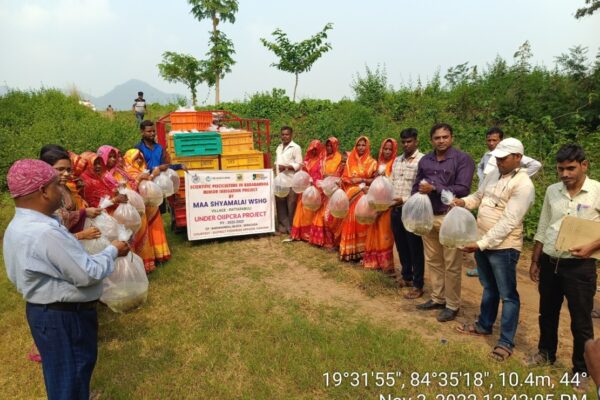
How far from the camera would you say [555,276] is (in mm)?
3105

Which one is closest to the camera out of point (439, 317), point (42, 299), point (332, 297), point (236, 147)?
point (42, 299)

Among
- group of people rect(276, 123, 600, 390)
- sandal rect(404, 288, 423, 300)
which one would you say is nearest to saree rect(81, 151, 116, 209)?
group of people rect(276, 123, 600, 390)

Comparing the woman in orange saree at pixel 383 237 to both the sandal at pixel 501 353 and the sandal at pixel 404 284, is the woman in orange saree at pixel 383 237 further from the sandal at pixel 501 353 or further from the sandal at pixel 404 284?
the sandal at pixel 501 353

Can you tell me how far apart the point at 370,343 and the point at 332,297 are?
1180mm

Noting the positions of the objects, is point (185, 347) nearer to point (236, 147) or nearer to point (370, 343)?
point (370, 343)

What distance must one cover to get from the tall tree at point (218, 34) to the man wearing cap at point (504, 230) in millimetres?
20024

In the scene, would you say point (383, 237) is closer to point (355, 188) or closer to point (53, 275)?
point (355, 188)

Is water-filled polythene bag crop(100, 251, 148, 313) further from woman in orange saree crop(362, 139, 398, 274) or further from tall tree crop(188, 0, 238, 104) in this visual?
tall tree crop(188, 0, 238, 104)

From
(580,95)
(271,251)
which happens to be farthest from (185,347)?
(580,95)

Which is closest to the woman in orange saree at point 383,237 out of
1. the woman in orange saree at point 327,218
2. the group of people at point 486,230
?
the group of people at point 486,230

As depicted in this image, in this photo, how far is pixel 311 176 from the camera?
6.46 m

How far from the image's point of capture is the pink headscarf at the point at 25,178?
2.05 m

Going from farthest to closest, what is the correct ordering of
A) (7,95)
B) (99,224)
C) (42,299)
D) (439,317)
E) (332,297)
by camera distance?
(7,95)
(332,297)
(439,317)
(99,224)
(42,299)

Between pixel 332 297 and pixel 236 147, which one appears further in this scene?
pixel 236 147
